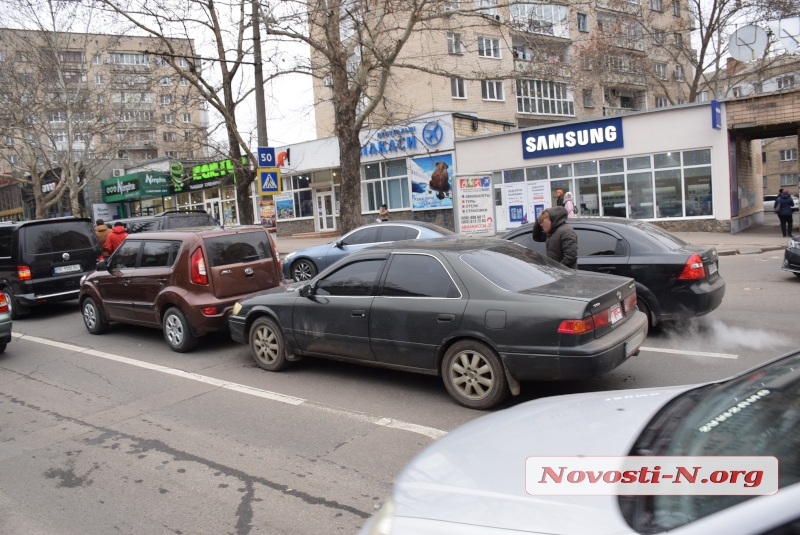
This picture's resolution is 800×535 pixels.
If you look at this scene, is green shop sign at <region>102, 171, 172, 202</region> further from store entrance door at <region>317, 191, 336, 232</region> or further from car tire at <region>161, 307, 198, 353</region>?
car tire at <region>161, 307, 198, 353</region>

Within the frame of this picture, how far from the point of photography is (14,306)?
12.2m

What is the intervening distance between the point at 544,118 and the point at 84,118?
90.2 ft

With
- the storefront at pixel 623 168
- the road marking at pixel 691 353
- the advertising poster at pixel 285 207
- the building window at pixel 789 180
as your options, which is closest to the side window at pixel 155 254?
the road marking at pixel 691 353

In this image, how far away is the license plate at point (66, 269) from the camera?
40.2ft

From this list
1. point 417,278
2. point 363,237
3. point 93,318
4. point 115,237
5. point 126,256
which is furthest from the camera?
point 115,237

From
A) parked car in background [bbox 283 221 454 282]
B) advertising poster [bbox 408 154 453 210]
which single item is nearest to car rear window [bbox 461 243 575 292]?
parked car in background [bbox 283 221 454 282]

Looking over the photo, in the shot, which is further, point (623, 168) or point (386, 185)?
point (386, 185)

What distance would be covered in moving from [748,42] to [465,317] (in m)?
19.7

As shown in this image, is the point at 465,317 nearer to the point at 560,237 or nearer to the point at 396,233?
the point at 560,237

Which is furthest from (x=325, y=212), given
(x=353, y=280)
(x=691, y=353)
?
(x=691, y=353)

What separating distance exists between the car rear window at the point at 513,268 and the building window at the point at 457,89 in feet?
95.6

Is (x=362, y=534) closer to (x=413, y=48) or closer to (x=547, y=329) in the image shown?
(x=547, y=329)

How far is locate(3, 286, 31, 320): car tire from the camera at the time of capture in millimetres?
12078

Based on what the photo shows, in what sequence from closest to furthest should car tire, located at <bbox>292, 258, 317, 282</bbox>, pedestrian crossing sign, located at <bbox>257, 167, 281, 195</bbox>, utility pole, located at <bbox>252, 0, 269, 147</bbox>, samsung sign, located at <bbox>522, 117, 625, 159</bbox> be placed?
car tire, located at <bbox>292, 258, 317, 282</bbox> → pedestrian crossing sign, located at <bbox>257, 167, 281, 195</bbox> → utility pole, located at <bbox>252, 0, 269, 147</bbox> → samsung sign, located at <bbox>522, 117, 625, 159</bbox>
